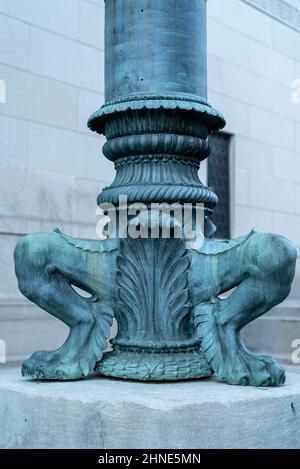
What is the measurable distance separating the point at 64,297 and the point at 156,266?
0.43 metres

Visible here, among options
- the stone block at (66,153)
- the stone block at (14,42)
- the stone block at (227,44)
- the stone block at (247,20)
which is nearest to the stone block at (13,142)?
the stone block at (66,153)

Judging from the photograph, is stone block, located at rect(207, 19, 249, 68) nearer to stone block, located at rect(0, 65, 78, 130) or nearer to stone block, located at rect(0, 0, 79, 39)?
stone block, located at rect(0, 0, 79, 39)

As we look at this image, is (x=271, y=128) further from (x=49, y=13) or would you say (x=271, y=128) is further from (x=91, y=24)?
(x=49, y=13)

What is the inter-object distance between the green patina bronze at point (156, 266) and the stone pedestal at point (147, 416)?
0.51 ft

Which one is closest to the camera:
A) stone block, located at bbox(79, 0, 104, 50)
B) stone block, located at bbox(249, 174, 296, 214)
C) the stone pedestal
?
the stone pedestal

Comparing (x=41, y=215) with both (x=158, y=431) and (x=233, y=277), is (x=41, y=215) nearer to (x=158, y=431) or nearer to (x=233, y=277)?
(x=233, y=277)

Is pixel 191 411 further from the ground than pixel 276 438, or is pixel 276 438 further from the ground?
pixel 191 411

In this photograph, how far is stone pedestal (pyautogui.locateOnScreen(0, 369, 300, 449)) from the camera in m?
2.06

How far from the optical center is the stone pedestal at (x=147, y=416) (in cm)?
206

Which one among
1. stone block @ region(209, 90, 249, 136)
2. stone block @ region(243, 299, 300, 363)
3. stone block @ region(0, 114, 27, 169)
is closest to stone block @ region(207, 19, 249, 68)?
stone block @ region(209, 90, 249, 136)

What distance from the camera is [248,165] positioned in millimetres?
8656

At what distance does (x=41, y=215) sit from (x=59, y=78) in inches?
56.5

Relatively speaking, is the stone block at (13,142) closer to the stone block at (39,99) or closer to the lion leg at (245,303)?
the stone block at (39,99)

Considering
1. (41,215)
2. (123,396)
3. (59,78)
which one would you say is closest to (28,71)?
(59,78)
